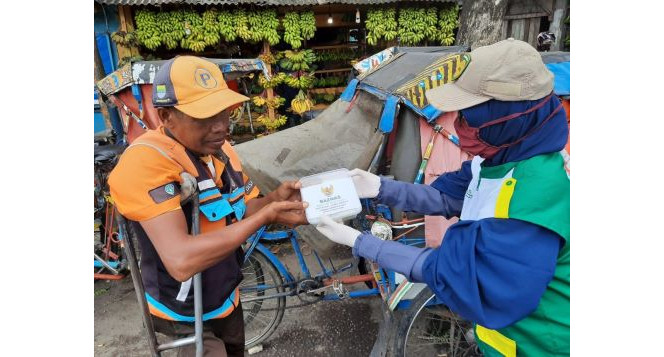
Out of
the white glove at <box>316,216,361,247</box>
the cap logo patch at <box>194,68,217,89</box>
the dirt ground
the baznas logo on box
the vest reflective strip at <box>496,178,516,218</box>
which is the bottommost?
Answer: the dirt ground

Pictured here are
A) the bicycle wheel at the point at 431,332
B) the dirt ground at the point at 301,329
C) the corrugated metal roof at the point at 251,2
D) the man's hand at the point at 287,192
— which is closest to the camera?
the man's hand at the point at 287,192

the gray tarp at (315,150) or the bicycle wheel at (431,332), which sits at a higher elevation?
the gray tarp at (315,150)

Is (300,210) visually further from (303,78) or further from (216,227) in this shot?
(303,78)

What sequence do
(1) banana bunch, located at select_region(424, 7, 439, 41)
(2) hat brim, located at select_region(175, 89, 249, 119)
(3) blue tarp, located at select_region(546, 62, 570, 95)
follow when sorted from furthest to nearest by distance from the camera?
1. (1) banana bunch, located at select_region(424, 7, 439, 41)
2. (3) blue tarp, located at select_region(546, 62, 570, 95)
3. (2) hat brim, located at select_region(175, 89, 249, 119)

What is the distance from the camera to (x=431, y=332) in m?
3.33

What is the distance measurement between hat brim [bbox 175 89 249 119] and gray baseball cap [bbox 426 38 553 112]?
3.23 ft

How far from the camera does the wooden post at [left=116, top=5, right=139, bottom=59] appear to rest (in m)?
8.20

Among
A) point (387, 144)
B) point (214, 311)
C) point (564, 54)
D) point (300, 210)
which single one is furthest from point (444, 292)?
point (564, 54)

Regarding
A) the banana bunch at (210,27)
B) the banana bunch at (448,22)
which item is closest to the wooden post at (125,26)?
the banana bunch at (210,27)

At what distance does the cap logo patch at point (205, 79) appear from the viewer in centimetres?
171

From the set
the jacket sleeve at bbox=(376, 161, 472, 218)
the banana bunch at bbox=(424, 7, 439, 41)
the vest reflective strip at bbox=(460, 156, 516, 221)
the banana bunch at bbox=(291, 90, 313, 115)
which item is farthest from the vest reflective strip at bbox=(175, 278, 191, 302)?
the banana bunch at bbox=(424, 7, 439, 41)

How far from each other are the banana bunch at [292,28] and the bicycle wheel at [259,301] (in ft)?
22.0

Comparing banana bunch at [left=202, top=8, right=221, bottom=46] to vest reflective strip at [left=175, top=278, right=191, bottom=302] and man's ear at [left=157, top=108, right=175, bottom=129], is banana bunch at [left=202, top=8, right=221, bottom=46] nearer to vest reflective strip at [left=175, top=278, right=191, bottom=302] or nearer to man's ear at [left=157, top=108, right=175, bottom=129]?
man's ear at [left=157, top=108, right=175, bottom=129]

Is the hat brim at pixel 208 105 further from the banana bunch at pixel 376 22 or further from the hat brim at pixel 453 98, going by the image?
the banana bunch at pixel 376 22
